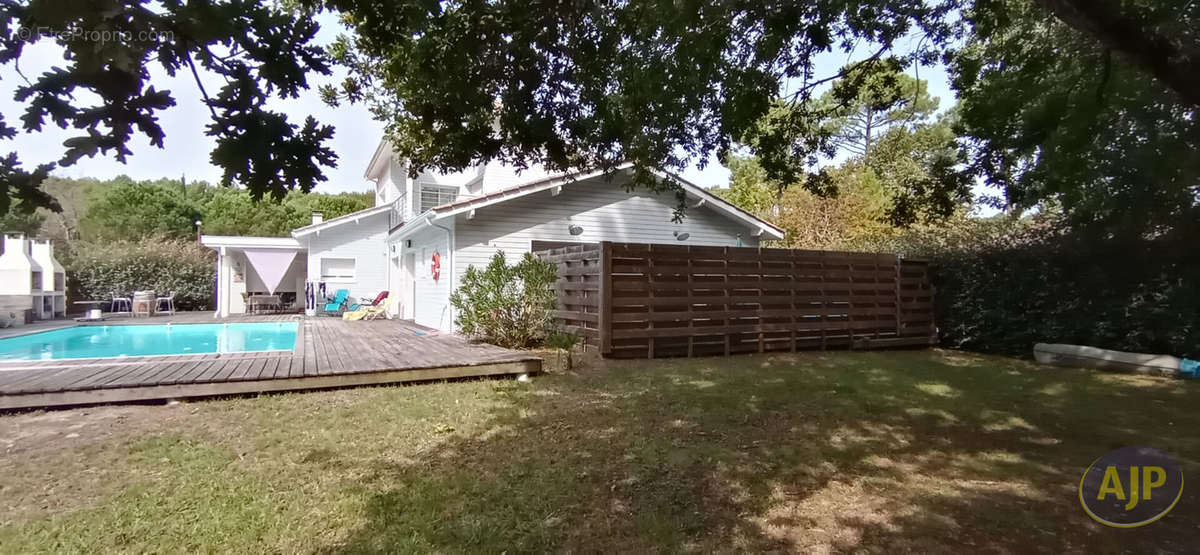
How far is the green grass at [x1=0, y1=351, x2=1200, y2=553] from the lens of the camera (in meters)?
3.21

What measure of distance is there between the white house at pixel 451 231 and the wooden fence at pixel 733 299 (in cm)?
164

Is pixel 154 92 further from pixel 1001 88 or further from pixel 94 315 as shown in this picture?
pixel 94 315

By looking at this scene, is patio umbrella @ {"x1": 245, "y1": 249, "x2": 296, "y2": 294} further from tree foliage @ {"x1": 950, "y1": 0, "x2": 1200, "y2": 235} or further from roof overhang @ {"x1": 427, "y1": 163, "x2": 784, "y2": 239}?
tree foliage @ {"x1": 950, "y1": 0, "x2": 1200, "y2": 235}

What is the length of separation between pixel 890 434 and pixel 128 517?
570cm

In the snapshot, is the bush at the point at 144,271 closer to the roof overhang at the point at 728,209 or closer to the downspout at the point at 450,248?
the downspout at the point at 450,248

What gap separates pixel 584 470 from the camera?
4.28m

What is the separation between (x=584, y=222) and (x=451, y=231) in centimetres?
308

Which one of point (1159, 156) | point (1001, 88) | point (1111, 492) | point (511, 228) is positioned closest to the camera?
point (1111, 492)

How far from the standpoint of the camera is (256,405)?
621 centimetres

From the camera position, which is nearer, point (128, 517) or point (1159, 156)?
point (128, 517)

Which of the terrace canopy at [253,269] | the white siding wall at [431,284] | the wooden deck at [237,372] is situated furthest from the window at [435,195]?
the wooden deck at [237,372]

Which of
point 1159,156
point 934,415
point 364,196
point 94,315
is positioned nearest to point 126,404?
point 934,415

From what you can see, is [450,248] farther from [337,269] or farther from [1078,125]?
[1078,125]

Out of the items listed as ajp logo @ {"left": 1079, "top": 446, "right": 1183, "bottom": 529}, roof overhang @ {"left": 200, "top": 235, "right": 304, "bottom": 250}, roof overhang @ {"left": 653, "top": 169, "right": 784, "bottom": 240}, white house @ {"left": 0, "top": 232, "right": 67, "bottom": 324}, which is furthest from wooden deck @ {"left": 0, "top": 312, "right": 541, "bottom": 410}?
roof overhang @ {"left": 200, "top": 235, "right": 304, "bottom": 250}
